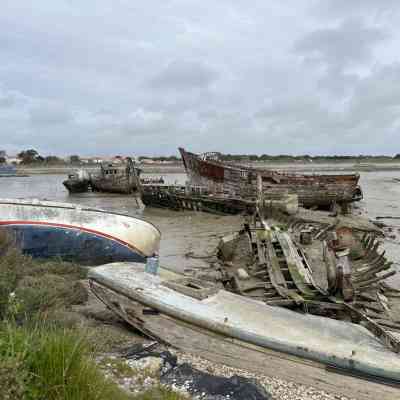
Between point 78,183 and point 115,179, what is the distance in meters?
3.52

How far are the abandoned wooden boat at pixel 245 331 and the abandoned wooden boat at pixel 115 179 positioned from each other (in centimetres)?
2991

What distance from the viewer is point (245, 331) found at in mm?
4320

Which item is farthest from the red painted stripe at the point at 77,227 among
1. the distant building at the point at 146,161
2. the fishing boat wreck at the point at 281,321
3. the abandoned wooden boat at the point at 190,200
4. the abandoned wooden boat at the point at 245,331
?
the distant building at the point at 146,161

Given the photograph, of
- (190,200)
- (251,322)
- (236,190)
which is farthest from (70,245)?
(236,190)

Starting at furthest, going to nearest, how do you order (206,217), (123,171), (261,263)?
(123,171) → (206,217) → (261,263)

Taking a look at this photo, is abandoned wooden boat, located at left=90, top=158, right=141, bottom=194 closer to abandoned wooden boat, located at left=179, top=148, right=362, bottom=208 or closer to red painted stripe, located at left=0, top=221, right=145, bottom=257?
abandoned wooden boat, located at left=179, top=148, right=362, bottom=208

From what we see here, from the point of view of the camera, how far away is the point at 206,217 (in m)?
20.9

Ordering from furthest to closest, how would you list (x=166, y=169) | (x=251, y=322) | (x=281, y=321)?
1. (x=166, y=169)
2. (x=281, y=321)
3. (x=251, y=322)

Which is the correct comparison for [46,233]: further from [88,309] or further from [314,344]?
[314,344]

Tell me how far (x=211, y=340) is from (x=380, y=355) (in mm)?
1750

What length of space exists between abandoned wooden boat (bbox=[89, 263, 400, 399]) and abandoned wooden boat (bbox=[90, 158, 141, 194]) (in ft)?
98.1

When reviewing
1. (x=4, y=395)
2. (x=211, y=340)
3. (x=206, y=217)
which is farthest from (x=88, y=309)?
(x=206, y=217)

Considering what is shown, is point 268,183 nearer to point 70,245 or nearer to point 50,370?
point 70,245

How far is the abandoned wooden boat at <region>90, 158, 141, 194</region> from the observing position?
35.6 meters
